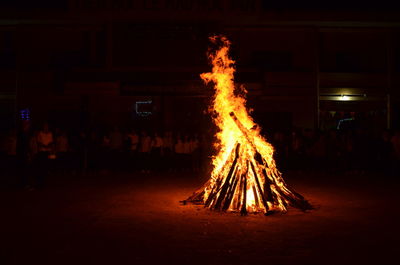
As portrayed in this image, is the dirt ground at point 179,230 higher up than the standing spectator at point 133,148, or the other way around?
the standing spectator at point 133,148

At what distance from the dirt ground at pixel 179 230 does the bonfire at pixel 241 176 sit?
329mm

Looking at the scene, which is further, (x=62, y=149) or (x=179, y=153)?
(x=179, y=153)

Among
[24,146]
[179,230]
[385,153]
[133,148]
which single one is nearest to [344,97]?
[385,153]

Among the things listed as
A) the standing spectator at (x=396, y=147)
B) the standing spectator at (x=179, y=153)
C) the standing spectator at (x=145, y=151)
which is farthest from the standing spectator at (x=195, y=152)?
the standing spectator at (x=396, y=147)

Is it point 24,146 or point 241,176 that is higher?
point 24,146

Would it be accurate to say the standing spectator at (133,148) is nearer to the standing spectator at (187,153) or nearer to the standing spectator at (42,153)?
the standing spectator at (187,153)

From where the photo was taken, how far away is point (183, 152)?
17141 mm

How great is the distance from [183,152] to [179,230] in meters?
9.25

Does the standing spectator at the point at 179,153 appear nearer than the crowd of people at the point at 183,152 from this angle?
No

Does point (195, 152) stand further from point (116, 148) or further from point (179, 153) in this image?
point (116, 148)

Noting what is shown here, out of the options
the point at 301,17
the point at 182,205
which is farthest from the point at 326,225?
the point at 301,17

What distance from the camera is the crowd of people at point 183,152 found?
55.1 ft

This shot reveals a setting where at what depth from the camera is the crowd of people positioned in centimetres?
1680

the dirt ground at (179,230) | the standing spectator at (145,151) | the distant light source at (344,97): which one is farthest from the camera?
the distant light source at (344,97)
